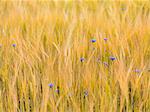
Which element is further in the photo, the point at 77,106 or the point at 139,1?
the point at 139,1

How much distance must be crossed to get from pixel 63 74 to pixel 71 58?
0.53 feet

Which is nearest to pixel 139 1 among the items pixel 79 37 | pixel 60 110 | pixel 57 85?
pixel 79 37

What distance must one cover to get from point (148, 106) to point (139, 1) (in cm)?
135

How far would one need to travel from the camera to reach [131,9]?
6.53 feet

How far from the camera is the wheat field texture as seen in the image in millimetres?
973

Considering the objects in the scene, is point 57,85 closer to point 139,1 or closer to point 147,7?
point 147,7

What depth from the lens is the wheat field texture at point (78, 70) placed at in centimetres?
97

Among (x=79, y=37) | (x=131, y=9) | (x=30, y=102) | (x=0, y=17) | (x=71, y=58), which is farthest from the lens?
(x=131, y=9)

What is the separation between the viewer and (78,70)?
1.15m

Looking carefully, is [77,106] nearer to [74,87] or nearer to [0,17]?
[74,87]

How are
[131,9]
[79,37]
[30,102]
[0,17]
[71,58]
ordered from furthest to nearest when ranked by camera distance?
[131,9], [0,17], [79,37], [71,58], [30,102]

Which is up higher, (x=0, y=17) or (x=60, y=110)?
(x=0, y=17)

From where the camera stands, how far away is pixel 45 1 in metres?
2.35

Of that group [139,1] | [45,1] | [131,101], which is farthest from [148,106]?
[45,1]
